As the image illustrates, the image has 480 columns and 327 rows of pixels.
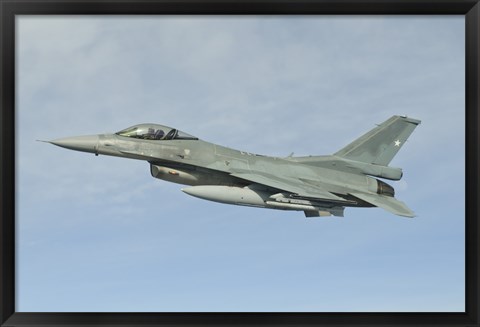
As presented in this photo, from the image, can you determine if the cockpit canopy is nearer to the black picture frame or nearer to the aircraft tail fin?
the aircraft tail fin

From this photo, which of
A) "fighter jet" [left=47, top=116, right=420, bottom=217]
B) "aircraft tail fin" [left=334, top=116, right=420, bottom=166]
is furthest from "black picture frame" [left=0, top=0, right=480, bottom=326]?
"aircraft tail fin" [left=334, top=116, right=420, bottom=166]

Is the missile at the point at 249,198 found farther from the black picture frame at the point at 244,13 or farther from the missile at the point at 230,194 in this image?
the black picture frame at the point at 244,13

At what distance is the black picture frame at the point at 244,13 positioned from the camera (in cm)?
802

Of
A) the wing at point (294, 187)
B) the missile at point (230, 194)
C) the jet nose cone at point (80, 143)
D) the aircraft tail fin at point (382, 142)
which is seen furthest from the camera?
the aircraft tail fin at point (382, 142)

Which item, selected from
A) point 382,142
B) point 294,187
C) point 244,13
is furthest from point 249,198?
point 244,13

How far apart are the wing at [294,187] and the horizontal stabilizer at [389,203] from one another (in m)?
0.52

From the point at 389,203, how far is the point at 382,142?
7.05 ft

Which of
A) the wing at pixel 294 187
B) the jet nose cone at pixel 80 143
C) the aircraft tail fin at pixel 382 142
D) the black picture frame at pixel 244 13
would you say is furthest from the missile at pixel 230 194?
the black picture frame at pixel 244 13

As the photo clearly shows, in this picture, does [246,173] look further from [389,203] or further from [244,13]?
[244,13]

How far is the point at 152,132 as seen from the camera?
1322 cm

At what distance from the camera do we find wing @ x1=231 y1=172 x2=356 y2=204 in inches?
500

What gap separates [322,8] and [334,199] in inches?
226

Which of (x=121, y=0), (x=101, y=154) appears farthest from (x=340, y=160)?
(x=121, y=0)

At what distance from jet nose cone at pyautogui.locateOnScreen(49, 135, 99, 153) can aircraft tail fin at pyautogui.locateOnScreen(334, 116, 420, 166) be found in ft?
19.4
